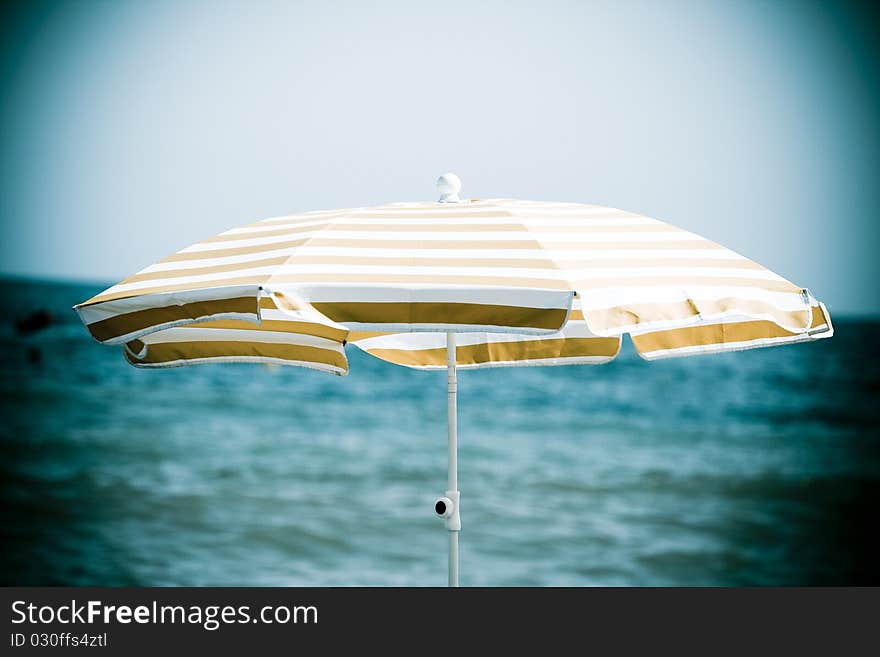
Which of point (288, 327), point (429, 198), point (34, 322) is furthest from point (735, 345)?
point (34, 322)

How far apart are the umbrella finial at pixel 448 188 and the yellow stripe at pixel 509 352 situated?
3.12 ft

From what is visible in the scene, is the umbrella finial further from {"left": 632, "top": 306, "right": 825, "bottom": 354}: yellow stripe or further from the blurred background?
the blurred background

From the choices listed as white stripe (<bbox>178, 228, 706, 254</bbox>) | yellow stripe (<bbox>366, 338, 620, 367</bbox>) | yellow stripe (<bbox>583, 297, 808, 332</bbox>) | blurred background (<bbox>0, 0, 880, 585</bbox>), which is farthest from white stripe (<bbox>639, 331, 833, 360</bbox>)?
blurred background (<bbox>0, 0, 880, 585</bbox>)

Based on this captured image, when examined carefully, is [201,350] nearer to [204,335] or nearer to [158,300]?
[204,335]

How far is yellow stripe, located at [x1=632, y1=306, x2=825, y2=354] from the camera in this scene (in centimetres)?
304

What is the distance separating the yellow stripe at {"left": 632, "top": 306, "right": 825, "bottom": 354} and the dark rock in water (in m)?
27.5

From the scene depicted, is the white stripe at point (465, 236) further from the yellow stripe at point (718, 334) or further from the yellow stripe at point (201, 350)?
the yellow stripe at point (201, 350)

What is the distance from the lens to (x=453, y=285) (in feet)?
7.88

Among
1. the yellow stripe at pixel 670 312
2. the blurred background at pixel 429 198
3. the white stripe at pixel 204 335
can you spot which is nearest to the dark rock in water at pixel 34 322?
the blurred background at pixel 429 198

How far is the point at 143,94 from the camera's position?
25734 millimetres

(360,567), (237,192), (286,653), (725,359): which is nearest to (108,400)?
(237,192)

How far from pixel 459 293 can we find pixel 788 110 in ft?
75.3

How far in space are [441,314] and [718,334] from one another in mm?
1131

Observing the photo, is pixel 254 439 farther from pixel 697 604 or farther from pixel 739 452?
pixel 697 604
